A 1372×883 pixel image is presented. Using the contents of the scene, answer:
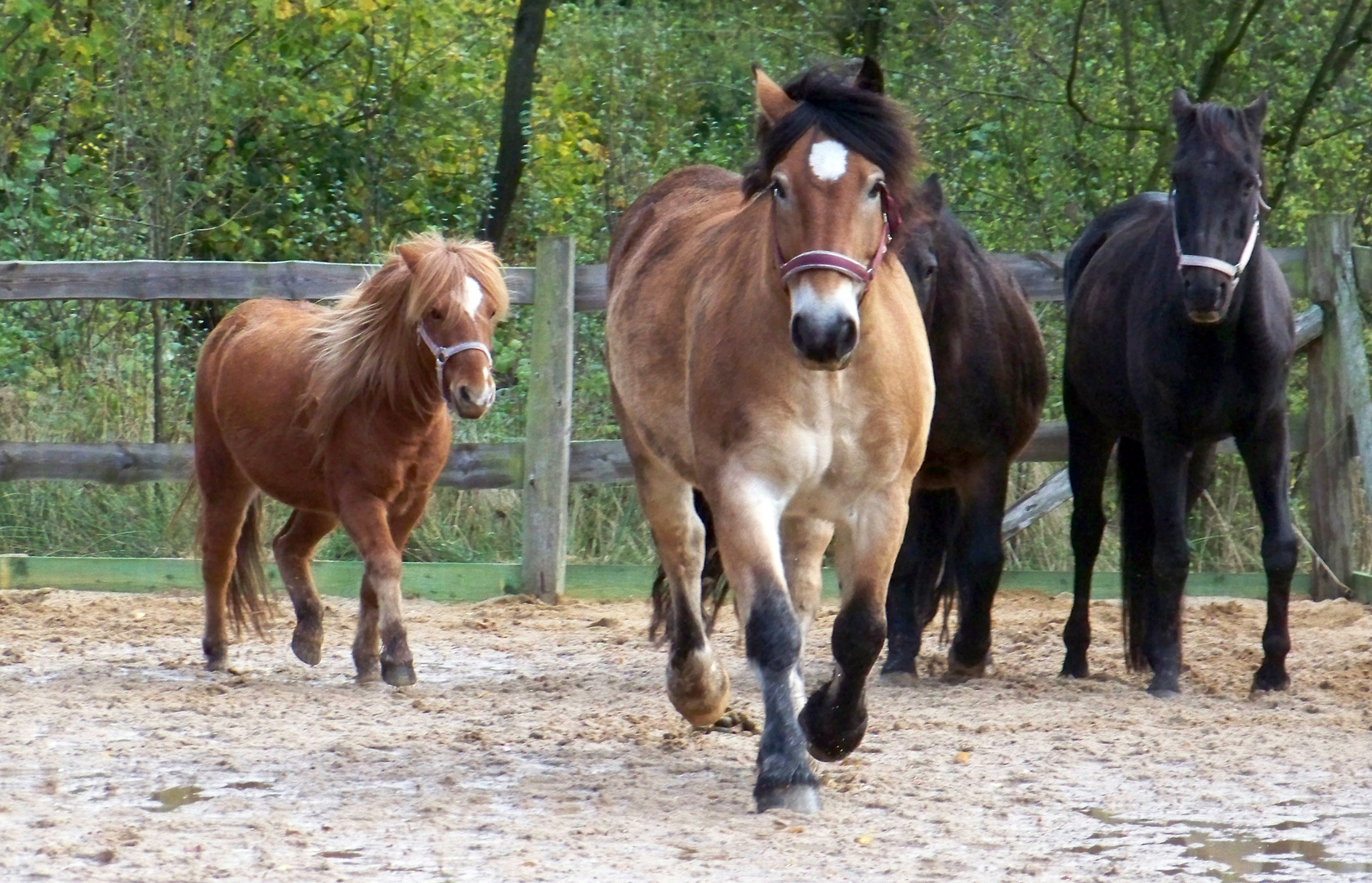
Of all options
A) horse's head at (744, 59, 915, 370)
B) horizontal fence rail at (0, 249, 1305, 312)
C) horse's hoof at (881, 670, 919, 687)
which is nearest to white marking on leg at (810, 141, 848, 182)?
horse's head at (744, 59, 915, 370)

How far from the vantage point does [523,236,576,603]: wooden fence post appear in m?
8.02

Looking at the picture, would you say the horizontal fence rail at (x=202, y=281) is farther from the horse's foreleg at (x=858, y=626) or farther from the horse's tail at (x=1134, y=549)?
the horse's foreleg at (x=858, y=626)

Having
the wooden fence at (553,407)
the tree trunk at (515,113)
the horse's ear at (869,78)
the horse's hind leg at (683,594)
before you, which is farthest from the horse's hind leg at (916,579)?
the tree trunk at (515,113)

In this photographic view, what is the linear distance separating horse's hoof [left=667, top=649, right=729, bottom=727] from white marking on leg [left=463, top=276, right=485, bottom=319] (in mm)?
1637

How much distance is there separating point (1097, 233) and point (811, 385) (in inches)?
137

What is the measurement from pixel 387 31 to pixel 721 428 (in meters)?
10.6

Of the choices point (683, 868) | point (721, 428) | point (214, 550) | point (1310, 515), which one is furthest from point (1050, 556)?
point (683, 868)

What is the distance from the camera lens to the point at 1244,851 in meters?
3.56

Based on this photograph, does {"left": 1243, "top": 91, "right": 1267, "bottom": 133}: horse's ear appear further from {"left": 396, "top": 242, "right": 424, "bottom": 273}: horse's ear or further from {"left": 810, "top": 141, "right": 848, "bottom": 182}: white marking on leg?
{"left": 396, "top": 242, "right": 424, "bottom": 273}: horse's ear

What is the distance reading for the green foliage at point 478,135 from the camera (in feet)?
29.2

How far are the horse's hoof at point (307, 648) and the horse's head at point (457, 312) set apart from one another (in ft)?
3.92

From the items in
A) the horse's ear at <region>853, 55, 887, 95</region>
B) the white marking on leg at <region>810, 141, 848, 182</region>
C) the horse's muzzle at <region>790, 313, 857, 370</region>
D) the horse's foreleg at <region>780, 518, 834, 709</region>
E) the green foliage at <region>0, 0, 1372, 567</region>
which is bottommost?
the horse's foreleg at <region>780, 518, 834, 709</region>

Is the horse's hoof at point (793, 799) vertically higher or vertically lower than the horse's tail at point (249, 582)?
lower

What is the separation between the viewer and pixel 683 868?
3.34 meters
